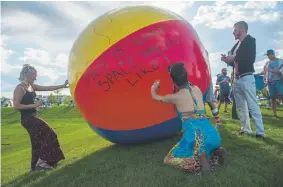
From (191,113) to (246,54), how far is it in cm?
229

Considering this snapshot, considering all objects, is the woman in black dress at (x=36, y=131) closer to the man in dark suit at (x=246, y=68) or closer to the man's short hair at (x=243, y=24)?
the man in dark suit at (x=246, y=68)

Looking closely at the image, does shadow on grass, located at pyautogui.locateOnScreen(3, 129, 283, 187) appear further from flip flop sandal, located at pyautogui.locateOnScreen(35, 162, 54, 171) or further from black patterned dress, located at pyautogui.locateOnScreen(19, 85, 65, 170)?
black patterned dress, located at pyautogui.locateOnScreen(19, 85, 65, 170)

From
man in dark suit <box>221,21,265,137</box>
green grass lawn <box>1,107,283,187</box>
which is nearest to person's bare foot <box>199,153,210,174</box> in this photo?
green grass lawn <box>1,107,283,187</box>

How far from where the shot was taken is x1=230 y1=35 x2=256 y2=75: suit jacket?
5547 mm

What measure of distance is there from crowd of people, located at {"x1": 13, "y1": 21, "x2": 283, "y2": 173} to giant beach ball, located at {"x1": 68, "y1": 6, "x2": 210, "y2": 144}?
418mm

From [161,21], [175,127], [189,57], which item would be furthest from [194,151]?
[161,21]

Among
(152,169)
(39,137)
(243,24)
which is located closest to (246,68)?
(243,24)

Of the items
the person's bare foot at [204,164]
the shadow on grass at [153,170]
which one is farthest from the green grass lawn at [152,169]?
the person's bare foot at [204,164]

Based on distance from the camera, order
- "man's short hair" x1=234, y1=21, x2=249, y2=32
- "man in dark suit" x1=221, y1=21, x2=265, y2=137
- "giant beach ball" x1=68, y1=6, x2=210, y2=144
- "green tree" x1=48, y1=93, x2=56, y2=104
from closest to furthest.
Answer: "giant beach ball" x1=68, y1=6, x2=210, y2=144 → "man in dark suit" x1=221, y1=21, x2=265, y2=137 → "man's short hair" x1=234, y1=21, x2=249, y2=32 → "green tree" x1=48, y1=93, x2=56, y2=104

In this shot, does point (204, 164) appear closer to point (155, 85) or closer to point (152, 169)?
point (152, 169)

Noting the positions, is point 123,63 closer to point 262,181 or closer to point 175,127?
point 175,127

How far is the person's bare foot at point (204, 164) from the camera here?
374cm

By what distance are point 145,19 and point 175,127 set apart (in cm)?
188

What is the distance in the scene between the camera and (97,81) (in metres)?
4.80
